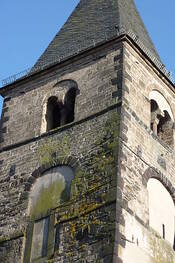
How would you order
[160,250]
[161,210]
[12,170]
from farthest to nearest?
[12,170]
[161,210]
[160,250]

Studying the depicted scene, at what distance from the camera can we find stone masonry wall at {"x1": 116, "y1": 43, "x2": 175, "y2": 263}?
1551 cm

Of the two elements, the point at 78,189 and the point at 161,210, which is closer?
the point at 78,189

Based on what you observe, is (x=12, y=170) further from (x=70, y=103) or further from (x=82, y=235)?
(x=82, y=235)

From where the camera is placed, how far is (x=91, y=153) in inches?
669

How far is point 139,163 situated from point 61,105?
11.0 ft

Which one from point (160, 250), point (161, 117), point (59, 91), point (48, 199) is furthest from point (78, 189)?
point (161, 117)

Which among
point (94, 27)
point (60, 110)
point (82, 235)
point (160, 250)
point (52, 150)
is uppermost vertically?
point (94, 27)

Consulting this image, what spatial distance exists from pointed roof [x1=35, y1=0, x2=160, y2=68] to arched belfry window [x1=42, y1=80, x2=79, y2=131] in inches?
46.4

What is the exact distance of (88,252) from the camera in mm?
14961

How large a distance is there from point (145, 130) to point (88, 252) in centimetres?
425

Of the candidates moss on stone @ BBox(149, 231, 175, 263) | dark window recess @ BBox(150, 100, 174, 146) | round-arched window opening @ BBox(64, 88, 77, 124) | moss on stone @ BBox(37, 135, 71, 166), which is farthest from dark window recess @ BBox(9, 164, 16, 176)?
moss on stone @ BBox(149, 231, 175, 263)

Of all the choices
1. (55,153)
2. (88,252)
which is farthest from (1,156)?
(88,252)

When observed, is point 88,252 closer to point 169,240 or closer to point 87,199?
point 87,199

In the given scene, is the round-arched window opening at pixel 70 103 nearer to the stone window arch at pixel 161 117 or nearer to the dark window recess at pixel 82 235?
the stone window arch at pixel 161 117
